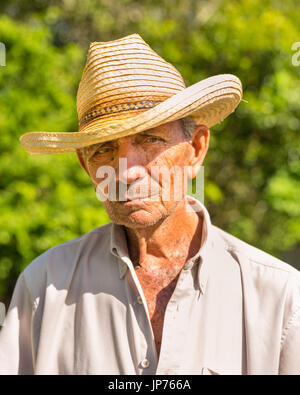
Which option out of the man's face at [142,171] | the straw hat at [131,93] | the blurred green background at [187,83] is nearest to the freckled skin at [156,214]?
the man's face at [142,171]

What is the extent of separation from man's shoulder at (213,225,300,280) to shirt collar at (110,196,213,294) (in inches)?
3.3

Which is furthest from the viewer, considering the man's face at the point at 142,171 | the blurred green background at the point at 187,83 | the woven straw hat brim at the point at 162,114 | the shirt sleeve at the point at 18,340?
the blurred green background at the point at 187,83

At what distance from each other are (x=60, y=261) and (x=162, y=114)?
2.68 feet

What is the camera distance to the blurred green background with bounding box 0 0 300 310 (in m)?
5.51

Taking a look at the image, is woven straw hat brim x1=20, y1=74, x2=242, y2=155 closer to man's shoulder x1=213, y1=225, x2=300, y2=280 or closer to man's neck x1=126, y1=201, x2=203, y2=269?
man's neck x1=126, y1=201, x2=203, y2=269

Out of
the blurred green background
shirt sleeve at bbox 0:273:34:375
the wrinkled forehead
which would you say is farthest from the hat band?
the blurred green background

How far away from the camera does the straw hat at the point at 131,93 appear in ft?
5.87

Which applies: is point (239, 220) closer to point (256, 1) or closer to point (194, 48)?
point (194, 48)

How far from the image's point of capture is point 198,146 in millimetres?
2135

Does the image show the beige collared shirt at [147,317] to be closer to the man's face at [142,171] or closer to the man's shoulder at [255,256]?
the man's shoulder at [255,256]

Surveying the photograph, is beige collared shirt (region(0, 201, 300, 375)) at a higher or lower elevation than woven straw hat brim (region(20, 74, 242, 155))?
lower

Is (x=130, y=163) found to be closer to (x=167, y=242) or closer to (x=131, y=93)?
(x=131, y=93)

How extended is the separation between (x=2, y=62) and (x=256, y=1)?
17.2ft

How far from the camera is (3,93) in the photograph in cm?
567
